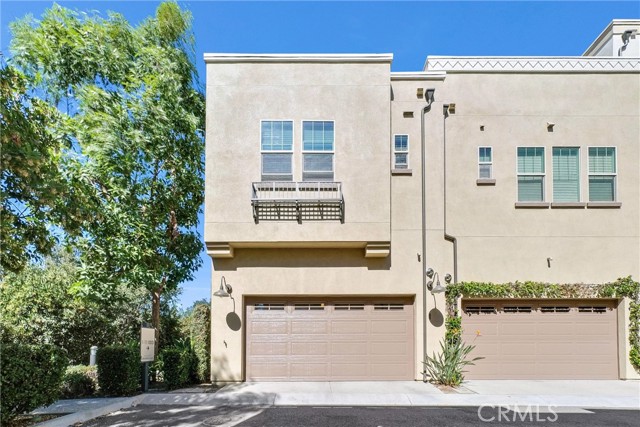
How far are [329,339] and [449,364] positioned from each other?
2906 mm

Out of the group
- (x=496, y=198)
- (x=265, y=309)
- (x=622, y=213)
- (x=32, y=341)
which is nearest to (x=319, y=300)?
(x=265, y=309)

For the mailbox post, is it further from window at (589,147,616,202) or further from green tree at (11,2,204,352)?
window at (589,147,616,202)

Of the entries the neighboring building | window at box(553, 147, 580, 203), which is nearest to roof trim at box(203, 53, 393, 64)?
the neighboring building

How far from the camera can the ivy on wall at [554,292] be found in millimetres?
11164

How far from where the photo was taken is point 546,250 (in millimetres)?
11477

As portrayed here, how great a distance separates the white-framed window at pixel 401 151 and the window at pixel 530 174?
117 inches

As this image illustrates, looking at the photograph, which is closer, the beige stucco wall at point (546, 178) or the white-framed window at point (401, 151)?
the beige stucco wall at point (546, 178)

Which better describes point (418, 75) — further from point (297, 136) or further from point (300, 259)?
point (300, 259)

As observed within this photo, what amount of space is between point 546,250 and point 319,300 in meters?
5.86

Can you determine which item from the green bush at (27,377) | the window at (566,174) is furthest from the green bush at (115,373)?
the window at (566,174)

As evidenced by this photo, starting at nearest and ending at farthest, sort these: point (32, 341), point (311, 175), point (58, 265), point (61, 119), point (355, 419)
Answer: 1. point (355, 419)
2. point (311, 175)
3. point (61, 119)
4. point (32, 341)
5. point (58, 265)

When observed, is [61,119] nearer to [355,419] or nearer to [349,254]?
[349,254]

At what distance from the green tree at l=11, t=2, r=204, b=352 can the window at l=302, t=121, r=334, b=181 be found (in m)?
3.55

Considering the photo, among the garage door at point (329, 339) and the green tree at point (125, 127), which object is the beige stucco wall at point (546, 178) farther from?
the green tree at point (125, 127)
